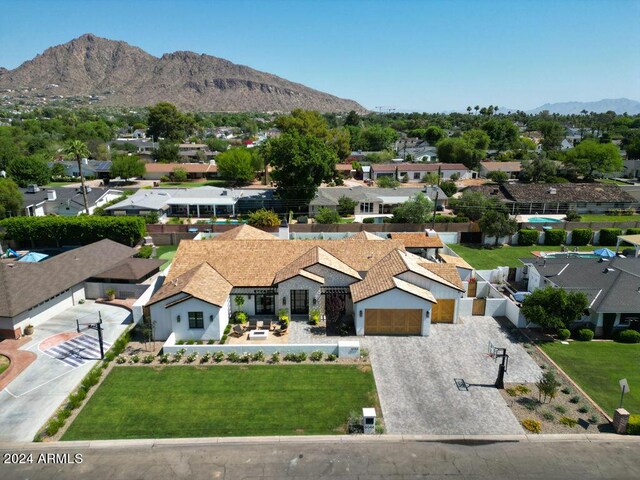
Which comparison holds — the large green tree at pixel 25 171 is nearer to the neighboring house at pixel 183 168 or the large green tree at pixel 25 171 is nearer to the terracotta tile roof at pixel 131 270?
the neighboring house at pixel 183 168

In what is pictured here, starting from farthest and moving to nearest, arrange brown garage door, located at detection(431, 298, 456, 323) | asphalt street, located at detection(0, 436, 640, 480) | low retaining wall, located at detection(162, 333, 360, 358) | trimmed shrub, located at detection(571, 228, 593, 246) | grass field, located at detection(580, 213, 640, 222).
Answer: grass field, located at detection(580, 213, 640, 222) → trimmed shrub, located at detection(571, 228, 593, 246) → brown garage door, located at detection(431, 298, 456, 323) → low retaining wall, located at detection(162, 333, 360, 358) → asphalt street, located at detection(0, 436, 640, 480)

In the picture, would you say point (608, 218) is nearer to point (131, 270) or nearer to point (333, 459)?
point (333, 459)

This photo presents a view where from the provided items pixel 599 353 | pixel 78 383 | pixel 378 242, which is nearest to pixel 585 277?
pixel 599 353

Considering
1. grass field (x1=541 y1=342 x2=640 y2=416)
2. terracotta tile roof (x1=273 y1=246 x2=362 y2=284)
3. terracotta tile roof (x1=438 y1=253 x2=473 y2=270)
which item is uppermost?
terracotta tile roof (x1=273 y1=246 x2=362 y2=284)

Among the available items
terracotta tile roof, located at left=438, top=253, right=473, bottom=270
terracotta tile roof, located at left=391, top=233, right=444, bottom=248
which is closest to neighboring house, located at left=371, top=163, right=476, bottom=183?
terracotta tile roof, located at left=391, top=233, right=444, bottom=248

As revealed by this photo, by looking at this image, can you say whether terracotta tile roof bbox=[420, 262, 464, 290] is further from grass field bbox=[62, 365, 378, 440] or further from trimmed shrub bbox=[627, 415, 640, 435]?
trimmed shrub bbox=[627, 415, 640, 435]

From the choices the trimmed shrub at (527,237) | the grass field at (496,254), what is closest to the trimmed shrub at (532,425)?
the grass field at (496,254)
